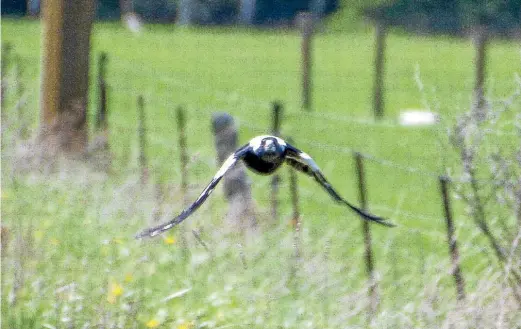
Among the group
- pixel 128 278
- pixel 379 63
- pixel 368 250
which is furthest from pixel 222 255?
pixel 379 63

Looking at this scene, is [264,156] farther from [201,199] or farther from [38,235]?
[38,235]

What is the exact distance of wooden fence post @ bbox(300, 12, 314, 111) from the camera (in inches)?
671

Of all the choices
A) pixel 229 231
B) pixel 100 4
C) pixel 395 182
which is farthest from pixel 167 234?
pixel 100 4

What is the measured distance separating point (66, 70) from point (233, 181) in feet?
9.57

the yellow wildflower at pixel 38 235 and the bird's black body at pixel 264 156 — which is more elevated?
the bird's black body at pixel 264 156

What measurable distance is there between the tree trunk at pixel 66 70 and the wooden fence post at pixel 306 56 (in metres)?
6.77

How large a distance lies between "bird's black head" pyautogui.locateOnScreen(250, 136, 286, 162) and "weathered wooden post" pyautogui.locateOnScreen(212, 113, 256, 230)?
111 inches

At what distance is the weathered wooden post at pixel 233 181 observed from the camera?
24.0ft

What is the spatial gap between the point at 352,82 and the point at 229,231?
17.6m

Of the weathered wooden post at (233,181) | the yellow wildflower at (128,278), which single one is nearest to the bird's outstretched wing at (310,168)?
the yellow wildflower at (128,278)

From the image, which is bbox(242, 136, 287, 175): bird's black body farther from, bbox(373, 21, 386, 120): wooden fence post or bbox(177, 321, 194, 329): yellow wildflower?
bbox(373, 21, 386, 120): wooden fence post

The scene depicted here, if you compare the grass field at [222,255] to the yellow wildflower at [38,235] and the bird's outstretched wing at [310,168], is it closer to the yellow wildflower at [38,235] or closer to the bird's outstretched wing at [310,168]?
the yellow wildflower at [38,235]

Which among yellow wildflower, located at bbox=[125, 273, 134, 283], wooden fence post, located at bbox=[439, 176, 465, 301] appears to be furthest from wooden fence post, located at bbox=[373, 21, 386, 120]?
yellow wildflower, located at bbox=[125, 273, 134, 283]

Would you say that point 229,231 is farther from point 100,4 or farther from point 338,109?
point 100,4
